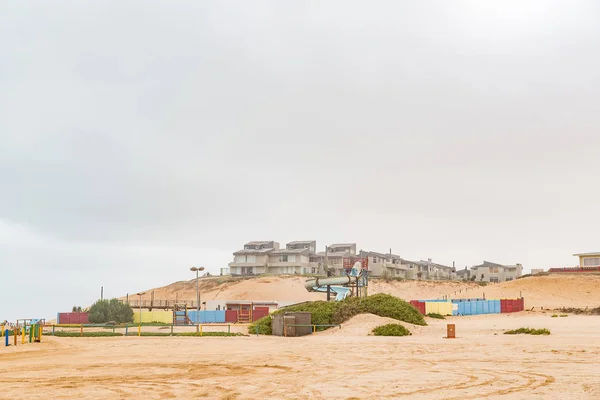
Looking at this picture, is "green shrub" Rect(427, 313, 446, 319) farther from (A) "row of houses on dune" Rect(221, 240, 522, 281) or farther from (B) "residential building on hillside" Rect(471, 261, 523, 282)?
(B) "residential building on hillside" Rect(471, 261, 523, 282)

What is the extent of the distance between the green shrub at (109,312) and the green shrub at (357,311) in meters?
23.9

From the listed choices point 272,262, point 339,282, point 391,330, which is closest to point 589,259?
point 272,262

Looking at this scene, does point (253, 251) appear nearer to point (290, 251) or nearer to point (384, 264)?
point (290, 251)

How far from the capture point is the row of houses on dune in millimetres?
124500

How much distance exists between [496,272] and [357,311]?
102 meters

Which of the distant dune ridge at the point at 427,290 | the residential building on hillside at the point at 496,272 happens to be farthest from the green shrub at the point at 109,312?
the residential building on hillside at the point at 496,272

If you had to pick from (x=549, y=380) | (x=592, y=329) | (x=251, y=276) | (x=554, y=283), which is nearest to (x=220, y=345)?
(x=549, y=380)

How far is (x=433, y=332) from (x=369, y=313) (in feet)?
17.9

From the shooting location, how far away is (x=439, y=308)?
69938 mm

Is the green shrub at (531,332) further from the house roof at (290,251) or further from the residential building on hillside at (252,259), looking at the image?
the residential building on hillside at (252,259)

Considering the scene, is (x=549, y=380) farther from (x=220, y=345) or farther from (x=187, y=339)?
(x=187, y=339)

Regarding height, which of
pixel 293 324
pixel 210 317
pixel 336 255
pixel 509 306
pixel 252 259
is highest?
pixel 336 255

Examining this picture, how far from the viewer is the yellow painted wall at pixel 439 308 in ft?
227

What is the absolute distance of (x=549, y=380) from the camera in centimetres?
1759
